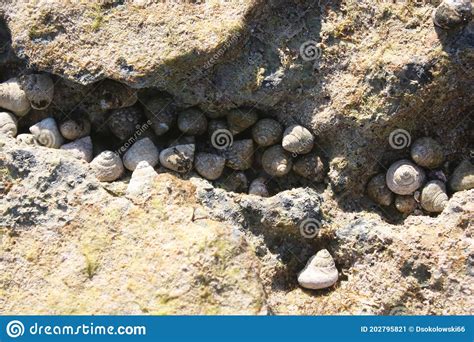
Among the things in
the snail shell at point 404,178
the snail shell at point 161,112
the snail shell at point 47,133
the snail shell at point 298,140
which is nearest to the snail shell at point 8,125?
the snail shell at point 47,133

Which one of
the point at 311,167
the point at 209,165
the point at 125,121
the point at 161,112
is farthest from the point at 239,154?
the point at 125,121

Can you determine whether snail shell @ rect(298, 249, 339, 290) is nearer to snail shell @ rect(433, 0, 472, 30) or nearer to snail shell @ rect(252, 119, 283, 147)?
snail shell @ rect(252, 119, 283, 147)

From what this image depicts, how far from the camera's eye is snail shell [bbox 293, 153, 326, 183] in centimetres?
534

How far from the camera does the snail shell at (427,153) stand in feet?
17.3

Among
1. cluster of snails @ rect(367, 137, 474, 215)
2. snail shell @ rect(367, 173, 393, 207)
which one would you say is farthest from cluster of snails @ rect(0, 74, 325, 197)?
cluster of snails @ rect(367, 137, 474, 215)

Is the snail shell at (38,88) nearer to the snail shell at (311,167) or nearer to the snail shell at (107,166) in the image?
the snail shell at (107,166)

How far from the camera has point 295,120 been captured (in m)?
5.42

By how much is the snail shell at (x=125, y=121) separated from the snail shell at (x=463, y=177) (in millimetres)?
2688

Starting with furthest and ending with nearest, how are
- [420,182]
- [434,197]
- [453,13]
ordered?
[420,182] → [434,197] → [453,13]

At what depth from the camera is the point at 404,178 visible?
5.24 m

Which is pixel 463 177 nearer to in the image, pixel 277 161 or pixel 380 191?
pixel 380 191

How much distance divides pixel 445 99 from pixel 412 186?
77cm

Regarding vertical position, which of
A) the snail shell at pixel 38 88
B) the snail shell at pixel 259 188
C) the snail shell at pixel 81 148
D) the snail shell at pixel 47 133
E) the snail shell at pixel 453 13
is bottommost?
the snail shell at pixel 47 133

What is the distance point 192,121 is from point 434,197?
6.84ft
